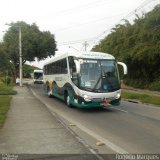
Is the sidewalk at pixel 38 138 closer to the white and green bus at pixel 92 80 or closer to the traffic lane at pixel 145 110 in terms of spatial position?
the white and green bus at pixel 92 80

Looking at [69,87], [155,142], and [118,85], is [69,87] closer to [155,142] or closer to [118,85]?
[118,85]

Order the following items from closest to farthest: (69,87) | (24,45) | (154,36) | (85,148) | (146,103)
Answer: (85,148)
(69,87)
(146,103)
(154,36)
(24,45)

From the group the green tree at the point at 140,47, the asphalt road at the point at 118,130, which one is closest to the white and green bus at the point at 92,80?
the asphalt road at the point at 118,130

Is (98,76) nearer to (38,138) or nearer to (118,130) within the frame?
(118,130)

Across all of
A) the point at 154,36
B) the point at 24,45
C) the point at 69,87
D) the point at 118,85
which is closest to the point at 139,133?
the point at 118,85

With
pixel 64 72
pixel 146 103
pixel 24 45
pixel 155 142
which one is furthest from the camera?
pixel 24 45

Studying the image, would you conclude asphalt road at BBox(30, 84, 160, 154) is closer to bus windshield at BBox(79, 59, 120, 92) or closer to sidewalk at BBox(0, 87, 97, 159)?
sidewalk at BBox(0, 87, 97, 159)

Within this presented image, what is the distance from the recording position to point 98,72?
1741 centimetres

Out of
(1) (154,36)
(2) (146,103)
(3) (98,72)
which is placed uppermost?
(1) (154,36)

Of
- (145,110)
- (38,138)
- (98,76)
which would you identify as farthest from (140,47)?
(38,138)

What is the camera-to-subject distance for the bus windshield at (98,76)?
1717 centimetres

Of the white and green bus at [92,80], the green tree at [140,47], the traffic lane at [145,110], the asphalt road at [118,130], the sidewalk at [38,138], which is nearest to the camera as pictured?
the sidewalk at [38,138]

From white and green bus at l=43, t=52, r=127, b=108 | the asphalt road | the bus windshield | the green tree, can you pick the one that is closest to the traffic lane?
the asphalt road

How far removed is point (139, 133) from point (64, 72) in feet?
32.3
